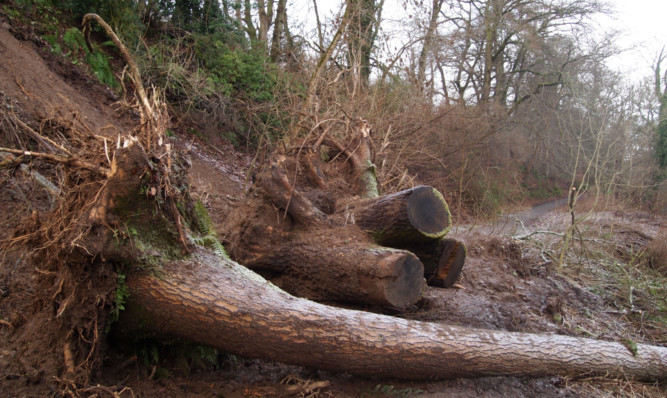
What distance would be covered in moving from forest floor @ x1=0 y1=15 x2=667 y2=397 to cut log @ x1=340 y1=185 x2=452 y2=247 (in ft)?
2.73

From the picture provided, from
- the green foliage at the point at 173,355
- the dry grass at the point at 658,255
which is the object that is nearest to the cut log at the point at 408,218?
the green foliage at the point at 173,355

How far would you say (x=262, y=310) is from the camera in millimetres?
3141

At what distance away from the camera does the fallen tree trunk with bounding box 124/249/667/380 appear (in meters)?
3.07

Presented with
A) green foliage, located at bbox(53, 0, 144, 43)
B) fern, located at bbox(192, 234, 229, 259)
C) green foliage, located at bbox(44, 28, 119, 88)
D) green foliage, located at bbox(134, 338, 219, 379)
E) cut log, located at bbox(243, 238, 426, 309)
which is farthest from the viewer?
green foliage, located at bbox(53, 0, 144, 43)

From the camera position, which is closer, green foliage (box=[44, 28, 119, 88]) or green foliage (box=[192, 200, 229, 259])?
green foliage (box=[192, 200, 229, 259])

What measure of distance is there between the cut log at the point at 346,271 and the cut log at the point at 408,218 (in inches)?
11.0

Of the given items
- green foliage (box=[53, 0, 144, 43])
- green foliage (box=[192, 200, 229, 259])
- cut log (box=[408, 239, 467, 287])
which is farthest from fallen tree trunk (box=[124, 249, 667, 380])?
green foliage (box=[53, 0, 144, 43])

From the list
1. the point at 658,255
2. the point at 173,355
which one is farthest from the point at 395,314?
the point at 658,255

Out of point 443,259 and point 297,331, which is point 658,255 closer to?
point 443,259

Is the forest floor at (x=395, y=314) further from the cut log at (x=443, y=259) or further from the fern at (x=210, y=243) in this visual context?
the fern at (x=210, y=243)

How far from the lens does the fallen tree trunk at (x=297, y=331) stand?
10.1 ft

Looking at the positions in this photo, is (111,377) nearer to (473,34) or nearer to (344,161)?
(344,161)

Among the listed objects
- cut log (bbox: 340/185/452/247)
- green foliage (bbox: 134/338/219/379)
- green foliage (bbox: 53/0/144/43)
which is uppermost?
green foliage (bbox: 53/0/144/43)

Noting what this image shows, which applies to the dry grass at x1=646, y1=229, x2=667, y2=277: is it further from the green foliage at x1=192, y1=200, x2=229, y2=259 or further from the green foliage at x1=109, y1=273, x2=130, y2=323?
the green foliage at x1=109, y1=273, x2=130, y2=323
